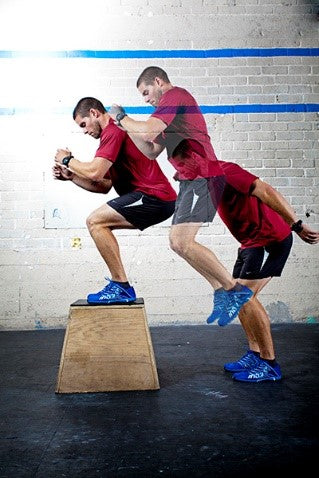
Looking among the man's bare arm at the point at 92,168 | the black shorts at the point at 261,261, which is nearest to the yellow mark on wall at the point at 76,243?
the man's bare arm at the point at 92,168

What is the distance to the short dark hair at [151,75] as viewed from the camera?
4.19m

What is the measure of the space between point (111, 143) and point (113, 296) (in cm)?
105

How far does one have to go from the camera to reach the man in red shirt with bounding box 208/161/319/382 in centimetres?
284

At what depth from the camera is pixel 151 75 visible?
13.7ft

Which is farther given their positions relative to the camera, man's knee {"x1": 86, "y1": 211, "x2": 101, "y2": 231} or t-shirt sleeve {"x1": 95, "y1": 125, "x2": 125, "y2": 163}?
t-shirt sleeve {"x1": 95, "y1": 125, "x2": 125, "y2": 163}

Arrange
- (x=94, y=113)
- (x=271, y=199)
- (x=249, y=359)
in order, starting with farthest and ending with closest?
1. (x=94, y=113)
2. (x=271, y=199)
3. (x=249, y=359)

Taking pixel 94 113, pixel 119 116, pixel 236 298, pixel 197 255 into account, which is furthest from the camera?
pixel 119 116

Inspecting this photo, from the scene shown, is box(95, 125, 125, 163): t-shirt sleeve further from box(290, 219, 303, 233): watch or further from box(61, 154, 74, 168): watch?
box(290, 219, 303, 233): watch

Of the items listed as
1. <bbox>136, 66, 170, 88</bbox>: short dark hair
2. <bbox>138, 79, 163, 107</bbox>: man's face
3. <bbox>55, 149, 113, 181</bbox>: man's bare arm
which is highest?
<bbox>136, 66, 170, 88</bbox>: short dark hair

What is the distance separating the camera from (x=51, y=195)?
436cm

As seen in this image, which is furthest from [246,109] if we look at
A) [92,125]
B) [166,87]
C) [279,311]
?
Result: [279,311]

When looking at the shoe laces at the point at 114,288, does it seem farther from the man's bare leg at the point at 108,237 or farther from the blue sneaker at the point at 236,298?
the blue sneaker at the point at 236,298

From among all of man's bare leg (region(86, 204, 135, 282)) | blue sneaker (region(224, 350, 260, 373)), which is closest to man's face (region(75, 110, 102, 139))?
man's bare leg (region(86, 204, 135, 282))

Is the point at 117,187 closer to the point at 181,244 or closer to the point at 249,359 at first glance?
the point at 181,244
